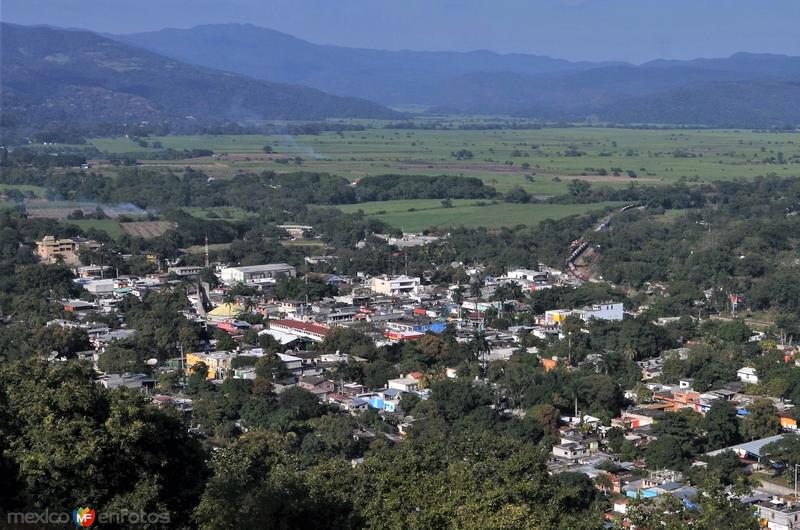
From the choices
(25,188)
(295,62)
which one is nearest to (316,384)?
(25,188)

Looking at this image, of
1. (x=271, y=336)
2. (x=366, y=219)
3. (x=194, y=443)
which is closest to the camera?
(x=194, y=443)

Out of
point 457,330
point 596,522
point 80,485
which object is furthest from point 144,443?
point 457,330

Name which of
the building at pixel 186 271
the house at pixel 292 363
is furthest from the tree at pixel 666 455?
the building at pixel 186 271

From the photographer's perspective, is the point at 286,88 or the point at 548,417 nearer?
the point at 548,417

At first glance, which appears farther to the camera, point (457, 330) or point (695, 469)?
point (457, 330)

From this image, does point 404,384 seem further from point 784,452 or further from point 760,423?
point 784,452

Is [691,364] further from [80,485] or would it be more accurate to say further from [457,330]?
[80,485]
